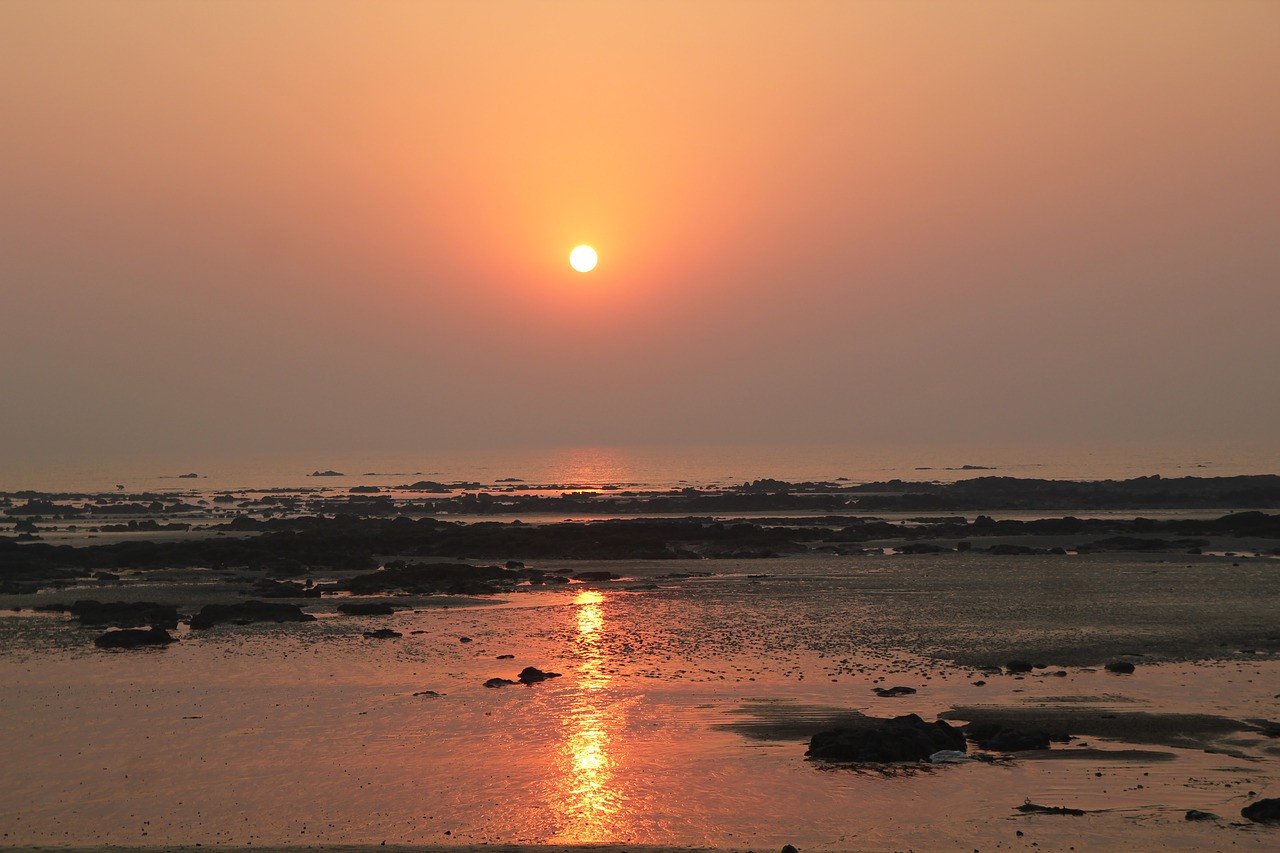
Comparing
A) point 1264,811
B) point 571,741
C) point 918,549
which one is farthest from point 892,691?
point 918,549

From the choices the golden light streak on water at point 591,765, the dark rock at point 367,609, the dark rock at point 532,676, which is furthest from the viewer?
the dark rock at point 367,609

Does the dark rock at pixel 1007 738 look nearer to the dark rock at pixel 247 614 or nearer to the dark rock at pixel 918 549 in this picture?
the dark rock at pixel 247 614

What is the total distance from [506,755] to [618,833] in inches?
206

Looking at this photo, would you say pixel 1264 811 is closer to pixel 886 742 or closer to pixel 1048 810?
pixel 1048 810

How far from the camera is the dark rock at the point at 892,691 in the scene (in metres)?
27.9

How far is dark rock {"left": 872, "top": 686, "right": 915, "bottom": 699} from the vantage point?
2786cm

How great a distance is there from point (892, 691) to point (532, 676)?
9408 millimetres

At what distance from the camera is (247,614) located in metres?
42.9

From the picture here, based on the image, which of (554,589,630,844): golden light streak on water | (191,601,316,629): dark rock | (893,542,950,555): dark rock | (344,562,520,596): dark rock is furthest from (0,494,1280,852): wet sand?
(893,542,950,555): dark rock

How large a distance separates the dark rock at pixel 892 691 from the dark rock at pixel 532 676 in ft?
28.6

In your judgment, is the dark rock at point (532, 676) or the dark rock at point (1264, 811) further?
the dark rock at point (532, 676)

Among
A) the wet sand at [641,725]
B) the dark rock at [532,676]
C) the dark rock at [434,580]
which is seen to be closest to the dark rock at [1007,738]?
the wet sand at [641,725]

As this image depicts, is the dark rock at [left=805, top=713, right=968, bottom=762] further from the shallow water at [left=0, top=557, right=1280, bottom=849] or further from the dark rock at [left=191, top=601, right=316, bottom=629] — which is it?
the dark rock at [left=191, top=601, right=316, bottom=629]

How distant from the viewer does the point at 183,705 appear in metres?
28.1
